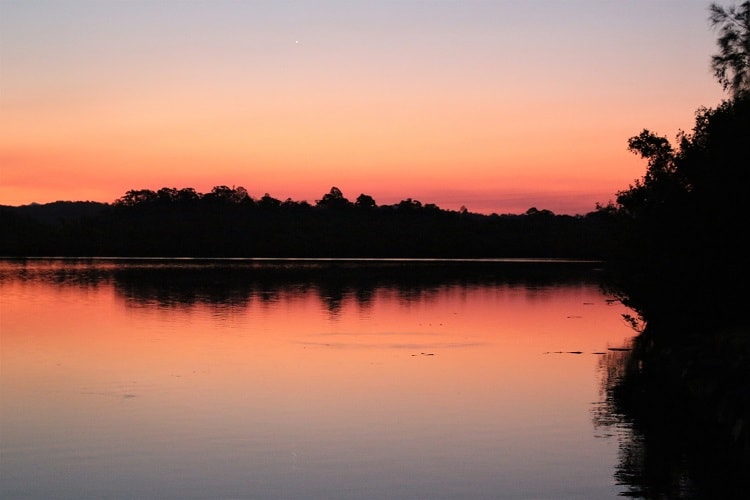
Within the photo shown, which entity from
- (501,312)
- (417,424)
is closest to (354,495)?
(417,424)

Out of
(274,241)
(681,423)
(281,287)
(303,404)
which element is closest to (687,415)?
(681,423)

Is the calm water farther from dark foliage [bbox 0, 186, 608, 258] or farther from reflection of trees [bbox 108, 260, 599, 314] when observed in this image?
dark foliage [bbox 0, 186, 608, 258]

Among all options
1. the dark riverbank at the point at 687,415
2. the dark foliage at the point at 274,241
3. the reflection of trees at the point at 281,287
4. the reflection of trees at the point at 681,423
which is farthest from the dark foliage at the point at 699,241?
the dark foliage at the point at 274,241

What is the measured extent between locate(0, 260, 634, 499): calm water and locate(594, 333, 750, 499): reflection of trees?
18.9 inches

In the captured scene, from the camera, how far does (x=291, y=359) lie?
2975 cm

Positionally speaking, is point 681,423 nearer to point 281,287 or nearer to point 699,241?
point 699,241

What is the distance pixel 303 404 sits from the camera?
22250 millimetres

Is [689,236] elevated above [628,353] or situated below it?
above

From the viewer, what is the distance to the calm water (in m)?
15.8

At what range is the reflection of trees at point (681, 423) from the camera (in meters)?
16.0

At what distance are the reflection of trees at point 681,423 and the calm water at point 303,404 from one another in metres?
0.48

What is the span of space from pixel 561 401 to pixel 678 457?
5848 mm

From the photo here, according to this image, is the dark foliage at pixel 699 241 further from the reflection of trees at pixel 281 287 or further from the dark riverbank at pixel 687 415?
the reflection of trees at pixel 281 287

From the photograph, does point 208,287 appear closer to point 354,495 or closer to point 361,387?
point 361,387
